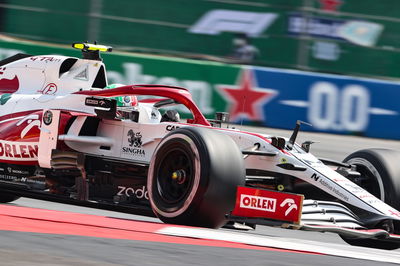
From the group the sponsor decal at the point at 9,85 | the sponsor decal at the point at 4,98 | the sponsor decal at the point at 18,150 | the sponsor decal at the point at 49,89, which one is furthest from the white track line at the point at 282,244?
the sponsor decal at the point at 9,85

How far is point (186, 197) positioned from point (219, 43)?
396 inches

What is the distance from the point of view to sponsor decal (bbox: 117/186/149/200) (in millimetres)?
7352

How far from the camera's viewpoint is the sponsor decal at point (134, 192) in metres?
7.35

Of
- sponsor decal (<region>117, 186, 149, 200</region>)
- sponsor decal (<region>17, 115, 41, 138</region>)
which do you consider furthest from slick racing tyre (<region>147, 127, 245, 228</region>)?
sponsor decal (<region>17, 115, 41, 138</region>)

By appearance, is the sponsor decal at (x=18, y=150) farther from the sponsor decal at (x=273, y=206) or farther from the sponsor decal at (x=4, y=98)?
the sponsor decal at (x=273, y=206)

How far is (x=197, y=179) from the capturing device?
6.25 metres

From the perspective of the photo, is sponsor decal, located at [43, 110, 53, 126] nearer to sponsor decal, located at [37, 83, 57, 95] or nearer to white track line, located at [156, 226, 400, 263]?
sponsor decal, located at [37, 83, 57, 95]

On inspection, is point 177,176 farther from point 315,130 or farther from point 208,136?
point 315,130

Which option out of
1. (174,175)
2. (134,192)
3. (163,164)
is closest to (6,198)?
Answer: (134,192)

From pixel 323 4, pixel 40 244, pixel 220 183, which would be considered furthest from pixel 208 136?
pixel 323 4

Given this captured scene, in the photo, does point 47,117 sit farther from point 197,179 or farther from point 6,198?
point 197,179

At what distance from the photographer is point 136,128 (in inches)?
297

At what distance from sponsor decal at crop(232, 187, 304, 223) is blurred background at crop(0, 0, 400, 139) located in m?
7.38

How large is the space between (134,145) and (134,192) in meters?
0.42
